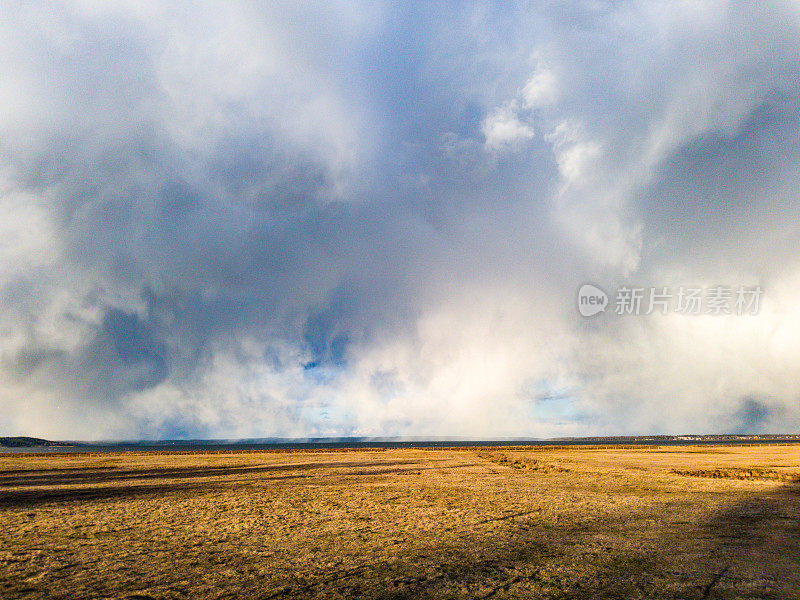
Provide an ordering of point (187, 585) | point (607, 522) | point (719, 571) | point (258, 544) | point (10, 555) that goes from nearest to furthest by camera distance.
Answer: point (187, 585), point (719, 571), point (10, 555), point (258, 544), point (607, 522)

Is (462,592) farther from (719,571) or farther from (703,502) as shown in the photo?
(703,502)

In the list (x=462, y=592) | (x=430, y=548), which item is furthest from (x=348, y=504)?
(x=462, y=592)

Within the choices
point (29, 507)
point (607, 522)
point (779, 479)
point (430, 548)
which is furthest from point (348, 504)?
point (779, 479)

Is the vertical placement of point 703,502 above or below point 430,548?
below

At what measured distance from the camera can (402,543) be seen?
10555 mm

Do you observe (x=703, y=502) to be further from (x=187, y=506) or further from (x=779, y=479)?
(x=187, y=506)

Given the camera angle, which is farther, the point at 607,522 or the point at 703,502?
the point at 703,502

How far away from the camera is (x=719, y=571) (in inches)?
326

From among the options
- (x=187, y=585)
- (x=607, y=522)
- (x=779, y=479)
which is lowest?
(x=779, y=479)

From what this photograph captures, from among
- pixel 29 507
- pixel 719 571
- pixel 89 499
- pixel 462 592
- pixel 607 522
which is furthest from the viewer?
pixel 89 499

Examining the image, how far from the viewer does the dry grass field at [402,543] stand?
24.7ft

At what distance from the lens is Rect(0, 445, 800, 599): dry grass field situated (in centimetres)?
752

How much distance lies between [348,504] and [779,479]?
25.2 meters

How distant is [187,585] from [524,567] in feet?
20.7
